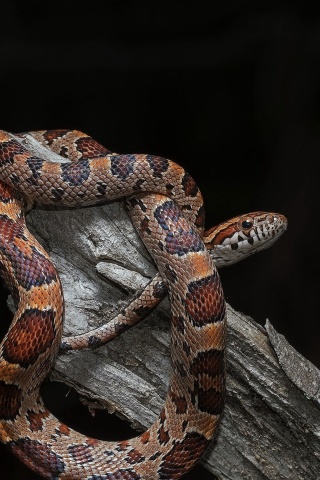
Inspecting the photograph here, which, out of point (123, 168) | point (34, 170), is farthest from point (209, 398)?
point (34, 170)

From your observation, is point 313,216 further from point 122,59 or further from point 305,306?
point 122,59

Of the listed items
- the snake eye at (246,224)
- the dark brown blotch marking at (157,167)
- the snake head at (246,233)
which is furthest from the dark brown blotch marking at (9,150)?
the snake eye at (246,224)

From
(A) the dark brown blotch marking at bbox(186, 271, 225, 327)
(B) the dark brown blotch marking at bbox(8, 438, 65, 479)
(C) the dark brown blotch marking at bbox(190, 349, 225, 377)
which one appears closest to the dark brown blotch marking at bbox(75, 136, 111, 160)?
(A) the dark brown blotch marking at bbox(186, 271, 225, 327)

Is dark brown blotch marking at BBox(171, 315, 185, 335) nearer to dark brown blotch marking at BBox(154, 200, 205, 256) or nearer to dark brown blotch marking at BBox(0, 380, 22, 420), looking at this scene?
dark brown blotch marking at BBox(154, 200, 205, 256)

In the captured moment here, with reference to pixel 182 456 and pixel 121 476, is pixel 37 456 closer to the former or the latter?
pixel 121 476

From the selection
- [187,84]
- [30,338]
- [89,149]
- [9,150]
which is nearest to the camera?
[30,338]

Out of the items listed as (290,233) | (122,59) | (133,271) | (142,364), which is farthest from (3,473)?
(122,59)

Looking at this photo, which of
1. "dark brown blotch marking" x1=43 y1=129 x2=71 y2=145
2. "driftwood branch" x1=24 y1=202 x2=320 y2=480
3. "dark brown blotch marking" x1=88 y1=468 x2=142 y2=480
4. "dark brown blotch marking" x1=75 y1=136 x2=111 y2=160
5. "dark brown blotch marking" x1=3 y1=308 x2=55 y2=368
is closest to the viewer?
"dark brown blotch marking" x1=3 y1=308 x2=55 y2=368

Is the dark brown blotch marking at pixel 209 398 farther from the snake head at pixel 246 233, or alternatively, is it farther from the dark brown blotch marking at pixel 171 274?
the snake head at pixel 246 233
